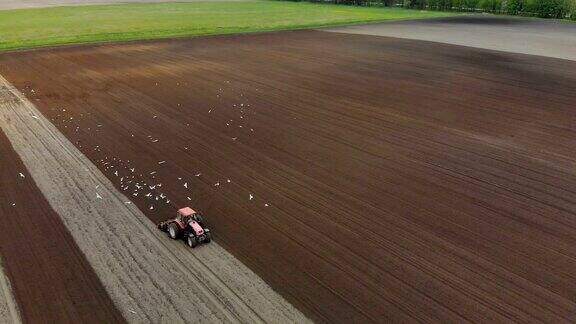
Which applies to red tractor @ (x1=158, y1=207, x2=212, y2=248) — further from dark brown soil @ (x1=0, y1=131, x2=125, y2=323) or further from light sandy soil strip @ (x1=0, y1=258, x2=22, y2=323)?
light sandy soil strip @ (x1=0, y1=258, x2=22, y2=323)

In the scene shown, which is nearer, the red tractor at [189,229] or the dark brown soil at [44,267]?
the dark brown soil at [44,267]

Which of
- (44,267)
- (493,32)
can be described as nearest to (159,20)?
(493,32)

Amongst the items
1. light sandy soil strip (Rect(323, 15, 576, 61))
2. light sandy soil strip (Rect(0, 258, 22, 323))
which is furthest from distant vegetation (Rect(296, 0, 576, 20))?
light sandy soil strip (Rect(0, 258, 22, 323))

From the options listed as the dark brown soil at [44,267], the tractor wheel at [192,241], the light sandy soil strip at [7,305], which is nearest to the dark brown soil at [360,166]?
the tractor wheel at [192,241]

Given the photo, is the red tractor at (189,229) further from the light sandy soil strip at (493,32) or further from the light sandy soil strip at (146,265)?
the light sandy soil strip at (493,32)

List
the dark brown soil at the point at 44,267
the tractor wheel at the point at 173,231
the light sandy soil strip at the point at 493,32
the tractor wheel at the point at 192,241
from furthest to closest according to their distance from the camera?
the light sandy soil strip at the point at 493,32 → the tractor wheel at the point at 173,231 → the tractor wheel at the point at 192,241 → the dark brown soil at the point at 44,267

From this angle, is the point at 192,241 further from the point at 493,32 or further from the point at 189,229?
the point at 493,32

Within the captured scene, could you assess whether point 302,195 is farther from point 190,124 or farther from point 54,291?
point 190,124

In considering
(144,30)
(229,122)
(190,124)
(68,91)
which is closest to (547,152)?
(229,122)
